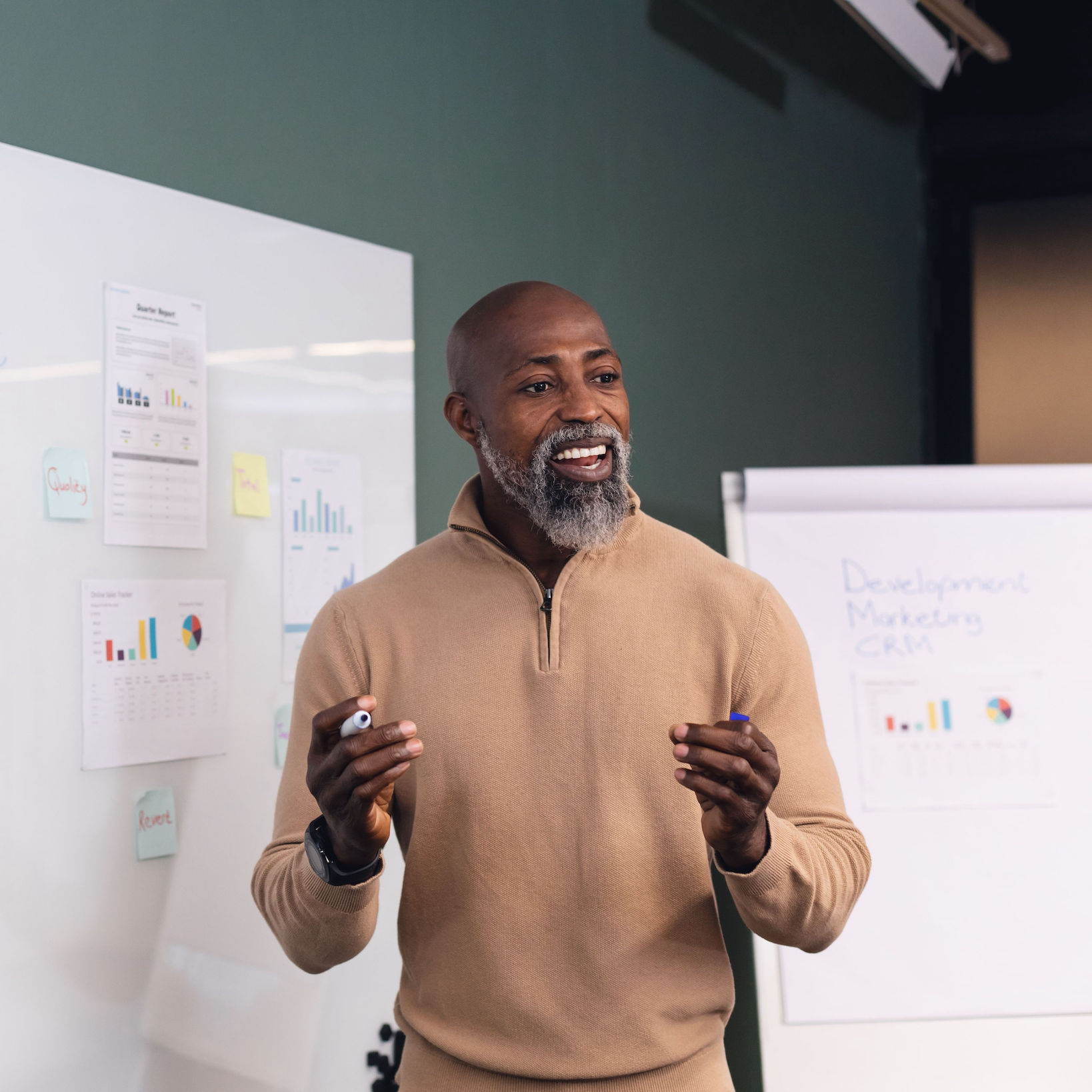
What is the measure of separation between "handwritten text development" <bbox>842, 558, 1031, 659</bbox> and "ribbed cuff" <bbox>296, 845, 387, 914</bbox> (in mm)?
1335

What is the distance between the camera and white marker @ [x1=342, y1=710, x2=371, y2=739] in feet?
3.42

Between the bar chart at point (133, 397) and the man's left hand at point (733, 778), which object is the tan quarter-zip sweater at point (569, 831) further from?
the bar chart at point (133, 397)

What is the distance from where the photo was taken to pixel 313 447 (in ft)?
6.26

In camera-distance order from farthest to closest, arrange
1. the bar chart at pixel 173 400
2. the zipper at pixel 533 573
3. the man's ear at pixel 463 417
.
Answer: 1. the bar chart at pixel 173 400
2. the man's ear at pixel 463 417
3. the zipper at pixel 533 573

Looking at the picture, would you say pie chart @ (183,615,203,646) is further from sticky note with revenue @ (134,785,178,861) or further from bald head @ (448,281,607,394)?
bald head @ (448,281,607,394)

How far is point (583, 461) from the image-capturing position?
1337mm

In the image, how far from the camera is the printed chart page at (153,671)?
158 centimetres

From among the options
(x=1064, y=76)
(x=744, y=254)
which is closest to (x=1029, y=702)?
(x=744, y=254)

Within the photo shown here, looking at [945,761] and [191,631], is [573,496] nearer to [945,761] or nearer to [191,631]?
[191,631]

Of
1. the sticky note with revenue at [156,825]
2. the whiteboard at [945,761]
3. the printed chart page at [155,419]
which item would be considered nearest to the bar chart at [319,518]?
the printed chart page at [155,419]

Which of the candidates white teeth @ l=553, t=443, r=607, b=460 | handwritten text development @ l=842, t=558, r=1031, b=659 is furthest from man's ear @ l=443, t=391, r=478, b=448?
handwritten text development @ l=842, t=558, r=1031, b=659

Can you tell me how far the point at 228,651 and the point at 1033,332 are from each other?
2.49 meters

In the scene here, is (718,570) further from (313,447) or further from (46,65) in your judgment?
(46,65)

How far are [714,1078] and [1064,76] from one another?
2.99 m
